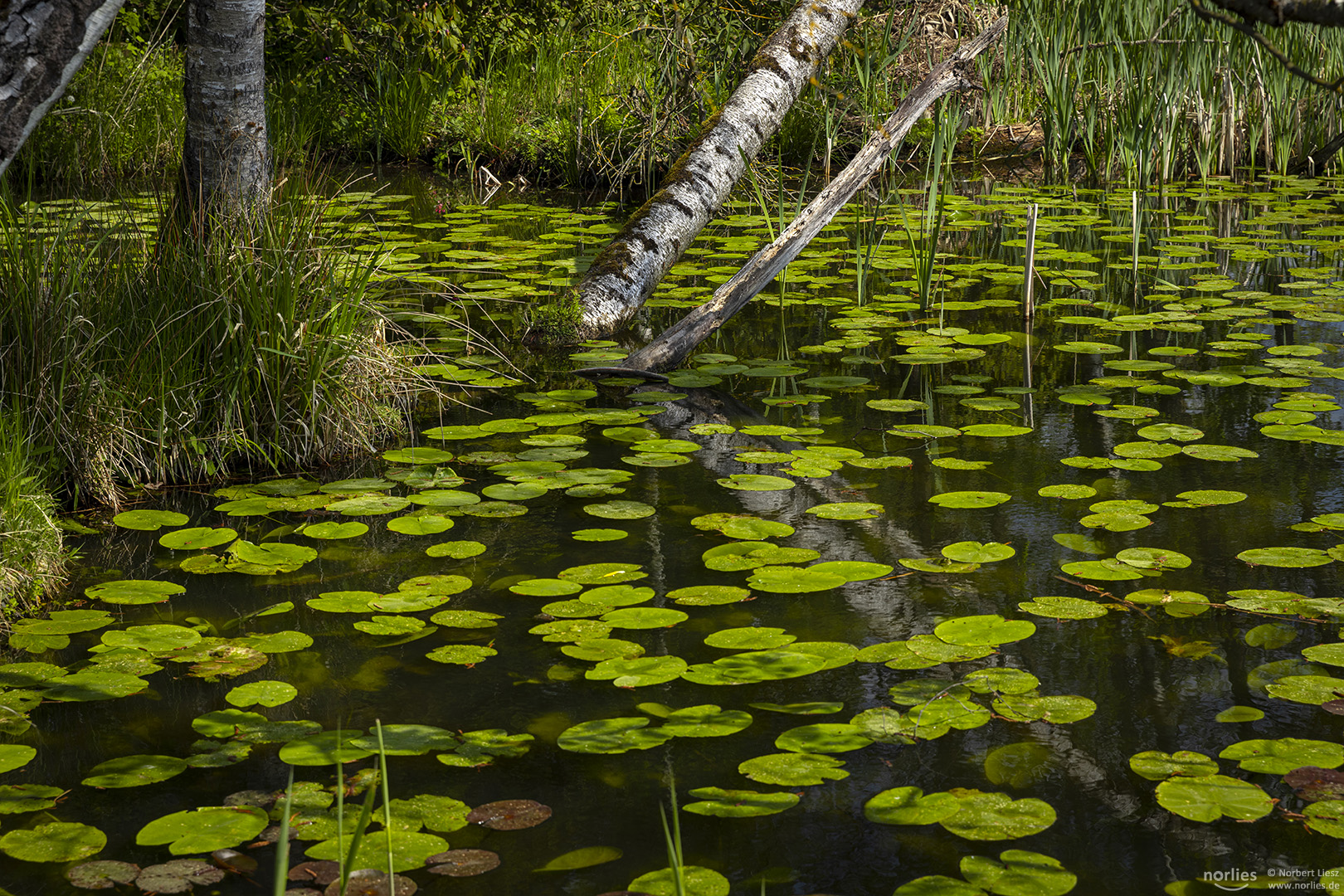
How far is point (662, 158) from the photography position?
25.2ft

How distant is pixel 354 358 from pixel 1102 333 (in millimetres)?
2895

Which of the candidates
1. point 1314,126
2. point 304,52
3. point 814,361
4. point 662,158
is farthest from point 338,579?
point 1314,126

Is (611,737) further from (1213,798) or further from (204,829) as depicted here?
(1213,798)

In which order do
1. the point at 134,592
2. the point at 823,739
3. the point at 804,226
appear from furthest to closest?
the point at 804,226 → the point at 134,592 → the point at 823,739

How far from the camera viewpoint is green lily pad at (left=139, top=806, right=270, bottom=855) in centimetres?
173

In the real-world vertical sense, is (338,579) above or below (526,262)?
below

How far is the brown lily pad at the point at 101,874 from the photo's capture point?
1.68 metres

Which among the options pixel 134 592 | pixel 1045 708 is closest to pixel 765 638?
pixel 1045 708

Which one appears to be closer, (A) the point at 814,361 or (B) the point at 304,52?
(A) the point at 814,361

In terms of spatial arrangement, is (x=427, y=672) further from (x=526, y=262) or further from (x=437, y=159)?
(x=437, y=159)

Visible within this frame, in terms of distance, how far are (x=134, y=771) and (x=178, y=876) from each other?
333mm

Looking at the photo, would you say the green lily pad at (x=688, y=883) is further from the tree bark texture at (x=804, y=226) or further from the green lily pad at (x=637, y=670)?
the tree bark texture at (x=804, y=226)

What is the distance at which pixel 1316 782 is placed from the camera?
6.02ft

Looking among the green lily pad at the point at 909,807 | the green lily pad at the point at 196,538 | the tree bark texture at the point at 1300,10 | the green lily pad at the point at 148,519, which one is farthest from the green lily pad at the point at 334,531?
the tree bark texture at the point at 1300,10
